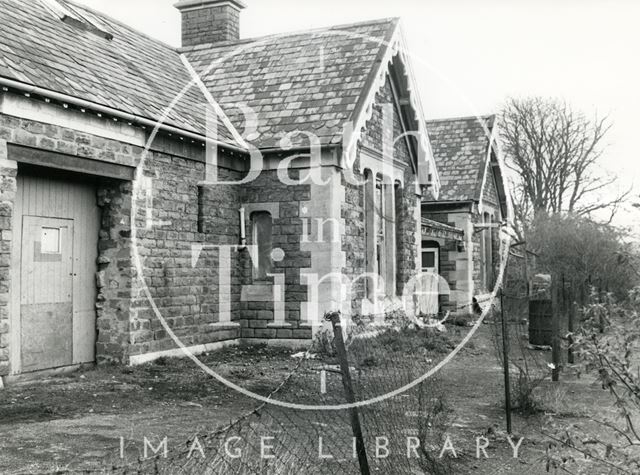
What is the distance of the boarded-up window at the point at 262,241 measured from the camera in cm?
1396

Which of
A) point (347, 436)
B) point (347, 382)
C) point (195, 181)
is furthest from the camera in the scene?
point (195, 181)

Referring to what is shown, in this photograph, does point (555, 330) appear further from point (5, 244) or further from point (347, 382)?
point (5, 244)

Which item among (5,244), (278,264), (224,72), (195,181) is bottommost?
(278,264)

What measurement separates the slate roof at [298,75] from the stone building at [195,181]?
0.05 meters

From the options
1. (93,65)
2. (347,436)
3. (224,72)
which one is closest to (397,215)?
(224,72)

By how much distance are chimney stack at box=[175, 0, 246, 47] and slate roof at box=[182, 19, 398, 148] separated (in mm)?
1359

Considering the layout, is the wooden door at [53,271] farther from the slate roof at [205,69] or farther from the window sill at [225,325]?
the window sill at [225,325]

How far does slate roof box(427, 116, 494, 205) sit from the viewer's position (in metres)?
23.2

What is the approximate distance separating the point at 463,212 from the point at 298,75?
31.2ft

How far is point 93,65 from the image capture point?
39.0 feet

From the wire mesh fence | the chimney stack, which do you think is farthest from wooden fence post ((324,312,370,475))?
the chimney stack

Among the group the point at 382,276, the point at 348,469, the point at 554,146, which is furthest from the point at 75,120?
the point at 554,146

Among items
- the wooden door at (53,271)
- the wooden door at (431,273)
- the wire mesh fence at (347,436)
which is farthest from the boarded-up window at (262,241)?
the wooden door at (431,273)

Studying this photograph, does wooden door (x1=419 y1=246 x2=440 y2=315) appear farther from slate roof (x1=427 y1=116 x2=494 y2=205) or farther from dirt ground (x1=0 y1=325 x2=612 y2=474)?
dirt ground (x1=0 y1=325 x2=612 y2=474)
